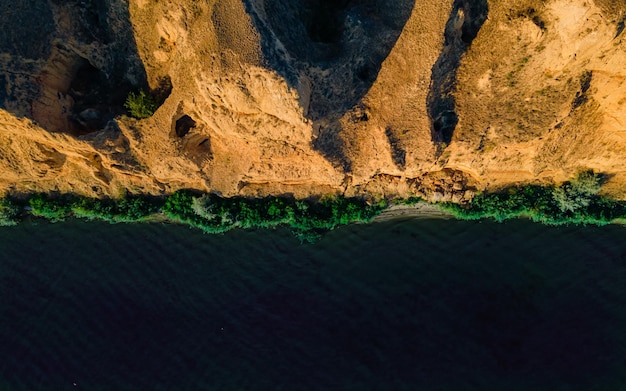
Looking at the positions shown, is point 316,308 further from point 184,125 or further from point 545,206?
point 545,206

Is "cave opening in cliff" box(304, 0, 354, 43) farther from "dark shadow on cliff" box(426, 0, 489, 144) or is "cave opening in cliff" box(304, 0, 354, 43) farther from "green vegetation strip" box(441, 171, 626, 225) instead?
"green vegetation strip" box(441, 171, 626, 225)

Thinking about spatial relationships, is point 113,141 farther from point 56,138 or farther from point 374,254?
point 374,254

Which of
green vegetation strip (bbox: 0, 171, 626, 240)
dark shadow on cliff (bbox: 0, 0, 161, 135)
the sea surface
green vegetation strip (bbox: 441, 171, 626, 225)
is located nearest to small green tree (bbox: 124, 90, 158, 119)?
dark shadow on cliff (bbox: 0, 0, 161, 135)

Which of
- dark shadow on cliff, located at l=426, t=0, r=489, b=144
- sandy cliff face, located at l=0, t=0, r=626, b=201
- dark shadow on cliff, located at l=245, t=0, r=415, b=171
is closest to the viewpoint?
sandy cliff face, located at l=0, t=0, r=626, b=201

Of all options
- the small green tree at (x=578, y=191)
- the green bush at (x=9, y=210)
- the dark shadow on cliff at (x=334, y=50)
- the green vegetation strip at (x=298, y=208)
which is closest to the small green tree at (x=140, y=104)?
the green vegetation strip at (x=298, y=208)

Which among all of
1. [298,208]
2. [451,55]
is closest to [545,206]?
[451,55]

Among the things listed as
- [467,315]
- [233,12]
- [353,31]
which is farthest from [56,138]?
[467,315]
